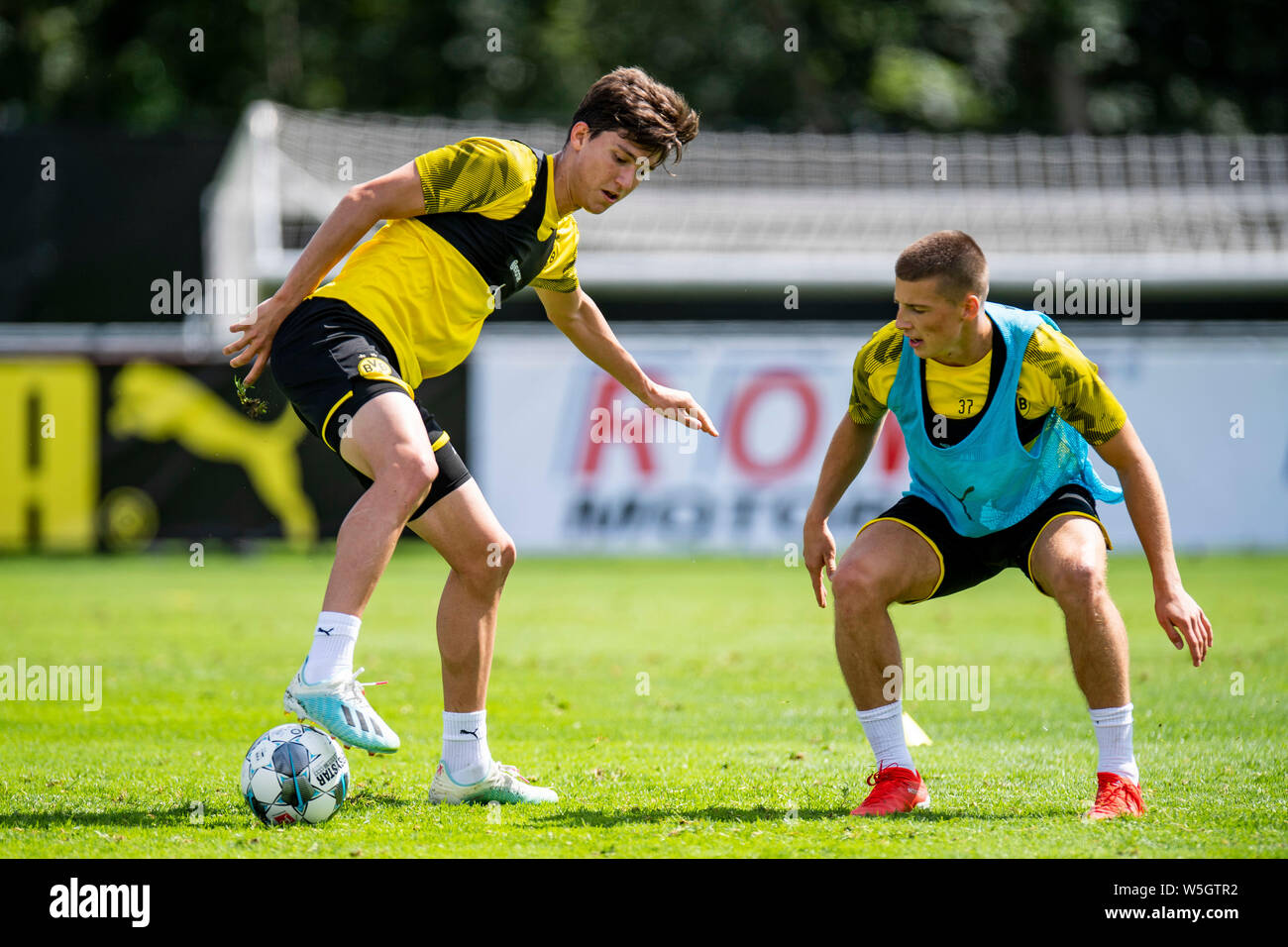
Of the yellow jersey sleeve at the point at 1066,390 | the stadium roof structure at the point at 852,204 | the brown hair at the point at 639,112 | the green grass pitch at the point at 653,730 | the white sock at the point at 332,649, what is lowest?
the green grass pitch at the point at 653,730

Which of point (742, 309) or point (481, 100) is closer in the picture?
point (742, 309)

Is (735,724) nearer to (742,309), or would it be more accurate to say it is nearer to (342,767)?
(342,767)

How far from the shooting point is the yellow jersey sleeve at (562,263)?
4938 mm

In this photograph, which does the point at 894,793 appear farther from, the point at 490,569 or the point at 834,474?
the point at 490,569

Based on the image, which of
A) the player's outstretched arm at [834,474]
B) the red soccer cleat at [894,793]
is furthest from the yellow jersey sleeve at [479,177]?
the red soccer cleat at [894,793]

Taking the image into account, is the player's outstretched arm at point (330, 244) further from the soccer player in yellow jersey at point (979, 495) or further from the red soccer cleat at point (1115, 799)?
the red soccer cleat at point (1115, 799)

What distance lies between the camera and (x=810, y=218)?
1920 centimetres

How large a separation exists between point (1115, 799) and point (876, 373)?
1.60 meters

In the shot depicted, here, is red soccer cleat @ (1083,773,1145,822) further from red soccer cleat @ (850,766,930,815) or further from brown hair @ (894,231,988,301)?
brown hair @ (894,231,988,301)

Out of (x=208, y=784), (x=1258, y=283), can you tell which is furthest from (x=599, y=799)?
(x=1258, y=283)

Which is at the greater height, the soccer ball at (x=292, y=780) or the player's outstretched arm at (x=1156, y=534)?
the player's outstretched arm at (x=1156, y=534)

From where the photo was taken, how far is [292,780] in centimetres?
441

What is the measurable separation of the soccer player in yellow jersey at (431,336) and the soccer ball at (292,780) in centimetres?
30
